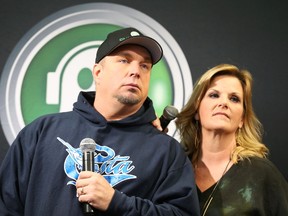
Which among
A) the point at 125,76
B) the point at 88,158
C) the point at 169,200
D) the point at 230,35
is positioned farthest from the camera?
the point at 230,35

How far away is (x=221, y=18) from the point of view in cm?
205

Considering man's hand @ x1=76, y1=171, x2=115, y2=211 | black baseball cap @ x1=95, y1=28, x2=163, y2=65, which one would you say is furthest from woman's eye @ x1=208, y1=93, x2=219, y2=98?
man's hand @ x1=76, y1=171, x2=115, y2=211

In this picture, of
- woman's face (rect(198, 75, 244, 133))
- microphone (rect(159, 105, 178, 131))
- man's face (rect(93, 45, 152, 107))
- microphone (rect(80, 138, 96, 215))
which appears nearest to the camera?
microphone (rect(80, 138, 96, 215))

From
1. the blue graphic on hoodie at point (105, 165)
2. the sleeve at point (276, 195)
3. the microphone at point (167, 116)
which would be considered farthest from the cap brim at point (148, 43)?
the sleeve at point (276, 195)

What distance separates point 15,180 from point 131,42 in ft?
1.82

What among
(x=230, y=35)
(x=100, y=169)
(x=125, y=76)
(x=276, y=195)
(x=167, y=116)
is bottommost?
(x=276, y=195)

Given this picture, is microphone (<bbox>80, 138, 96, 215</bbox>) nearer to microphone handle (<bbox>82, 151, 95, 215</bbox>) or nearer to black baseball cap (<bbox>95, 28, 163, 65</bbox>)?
microphone handle (<bbox>82, 151, 95, 215</bbox>)

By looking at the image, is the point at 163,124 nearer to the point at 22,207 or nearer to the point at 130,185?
the point at 130,185

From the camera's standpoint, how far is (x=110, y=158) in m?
1.38

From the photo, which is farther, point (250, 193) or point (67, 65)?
point (67, 65)

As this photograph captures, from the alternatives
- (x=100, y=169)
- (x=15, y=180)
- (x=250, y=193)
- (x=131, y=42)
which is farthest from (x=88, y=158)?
(x=250, y=193)

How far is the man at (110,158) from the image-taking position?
129 cm

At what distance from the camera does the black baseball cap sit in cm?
151

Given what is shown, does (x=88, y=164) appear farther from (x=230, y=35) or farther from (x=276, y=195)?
(x=230, y=35)
